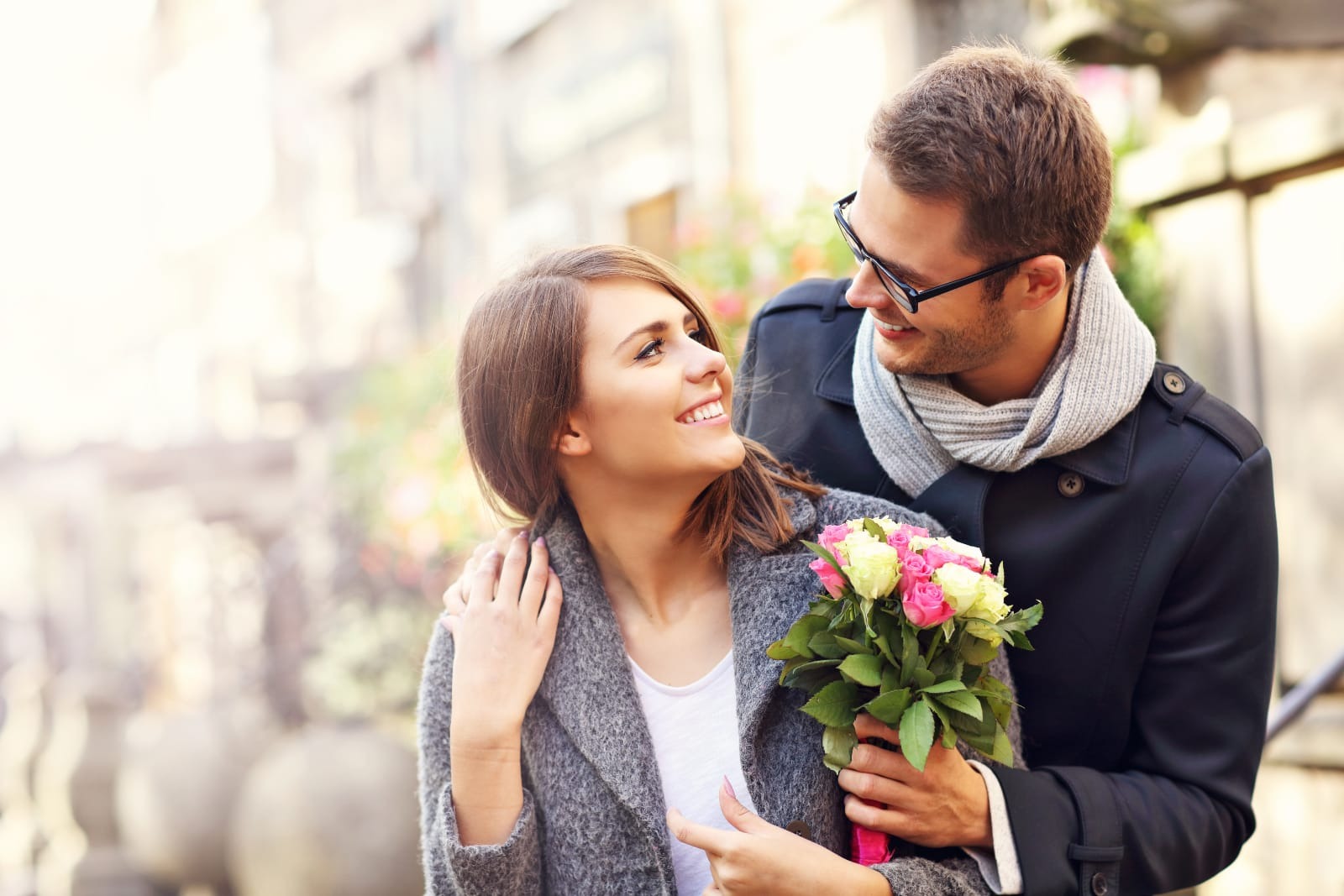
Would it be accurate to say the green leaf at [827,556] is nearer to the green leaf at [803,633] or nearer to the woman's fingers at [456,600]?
the green leaf at [803,633]

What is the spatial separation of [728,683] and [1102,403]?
2.64 feet

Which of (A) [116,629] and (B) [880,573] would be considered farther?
(A) [116,629]

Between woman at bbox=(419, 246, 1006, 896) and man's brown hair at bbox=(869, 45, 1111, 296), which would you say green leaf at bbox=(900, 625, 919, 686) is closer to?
woman at bbox=(419, 246, 1006, 896)

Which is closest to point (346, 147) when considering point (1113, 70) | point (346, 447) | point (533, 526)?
point (346, 447)

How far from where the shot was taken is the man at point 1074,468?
2244mm

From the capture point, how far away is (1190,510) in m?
2.26

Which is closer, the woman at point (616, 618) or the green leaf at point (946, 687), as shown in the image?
the green leaf at point (946, 687)

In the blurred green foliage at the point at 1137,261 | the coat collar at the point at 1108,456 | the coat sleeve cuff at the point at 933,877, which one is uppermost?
the blurred green foliage at the point at 1137,261

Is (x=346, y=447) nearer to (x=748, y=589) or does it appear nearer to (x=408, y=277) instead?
(x=408, y=277)

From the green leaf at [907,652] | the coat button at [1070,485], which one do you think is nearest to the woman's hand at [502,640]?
the green leaf at [907,652]

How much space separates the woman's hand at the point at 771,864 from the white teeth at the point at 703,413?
0.64 metres

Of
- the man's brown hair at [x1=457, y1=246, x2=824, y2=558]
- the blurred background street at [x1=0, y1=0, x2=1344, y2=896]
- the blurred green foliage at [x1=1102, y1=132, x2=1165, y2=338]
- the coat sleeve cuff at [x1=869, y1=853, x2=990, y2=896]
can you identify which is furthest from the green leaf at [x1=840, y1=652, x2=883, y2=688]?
the blurred green foliage at [x1=1102, y1=132, x2=1165, y2=338]

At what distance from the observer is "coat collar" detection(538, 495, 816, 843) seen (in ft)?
7.22

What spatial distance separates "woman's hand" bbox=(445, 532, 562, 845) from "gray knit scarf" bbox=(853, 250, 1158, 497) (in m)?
0.73
